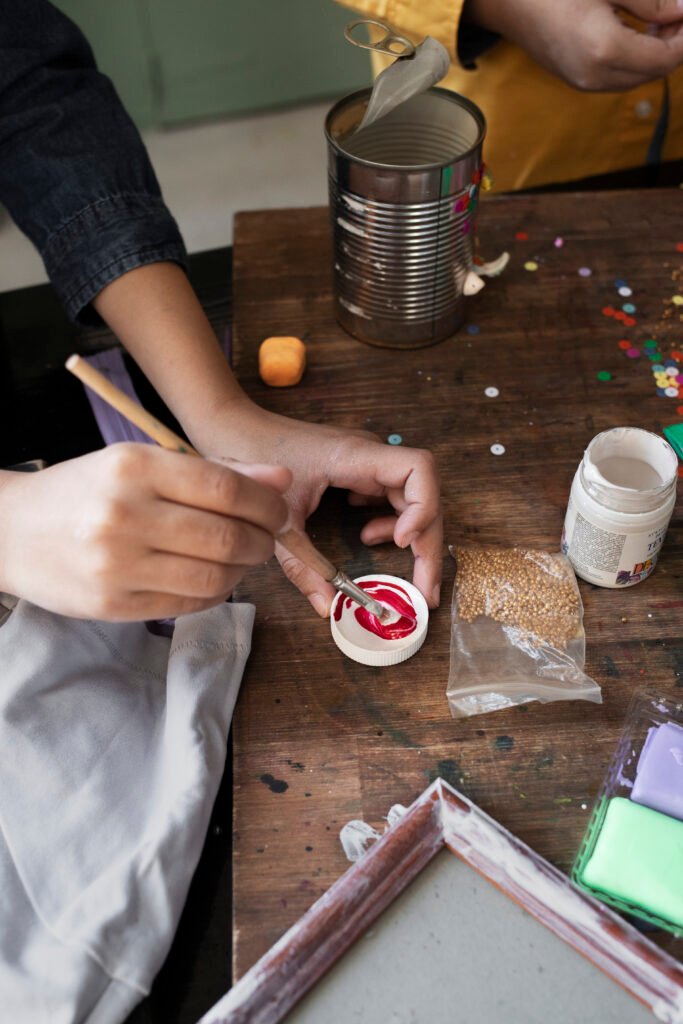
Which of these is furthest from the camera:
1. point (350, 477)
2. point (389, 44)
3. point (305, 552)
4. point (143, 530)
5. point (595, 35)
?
point (595, 35)

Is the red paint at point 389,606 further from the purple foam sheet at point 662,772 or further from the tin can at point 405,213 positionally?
the tin can at point 405,213

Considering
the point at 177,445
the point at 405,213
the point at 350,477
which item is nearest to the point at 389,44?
the point at 405,213

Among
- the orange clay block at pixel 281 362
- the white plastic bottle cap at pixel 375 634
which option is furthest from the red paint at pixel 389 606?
the orange clay block at pixel 281 362

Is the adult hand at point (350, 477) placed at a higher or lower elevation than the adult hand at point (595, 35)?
lower

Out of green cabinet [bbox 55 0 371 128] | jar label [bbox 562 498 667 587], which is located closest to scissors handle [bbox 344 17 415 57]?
jar label [bbox 562 498 667 587]

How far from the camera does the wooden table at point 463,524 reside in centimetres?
73

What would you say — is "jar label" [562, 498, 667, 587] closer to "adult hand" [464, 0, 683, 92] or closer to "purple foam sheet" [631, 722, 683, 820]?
"purple foam sheet" [631, 722, 683, 820]

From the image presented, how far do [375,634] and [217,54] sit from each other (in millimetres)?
2583

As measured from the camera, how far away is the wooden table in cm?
73

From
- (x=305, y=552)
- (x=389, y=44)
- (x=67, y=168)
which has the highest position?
(x=389, y=44)

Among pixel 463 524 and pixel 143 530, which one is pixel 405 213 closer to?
pixel 463 524

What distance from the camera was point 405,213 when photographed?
0.98 metres

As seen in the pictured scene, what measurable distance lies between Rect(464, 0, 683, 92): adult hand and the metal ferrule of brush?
2.79 ft

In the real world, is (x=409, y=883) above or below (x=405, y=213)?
below
